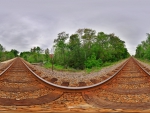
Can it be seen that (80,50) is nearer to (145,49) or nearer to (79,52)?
(79,52)

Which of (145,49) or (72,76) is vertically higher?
(145,49)

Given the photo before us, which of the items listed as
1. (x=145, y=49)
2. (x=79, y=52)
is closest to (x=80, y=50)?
(x=79, y=52)

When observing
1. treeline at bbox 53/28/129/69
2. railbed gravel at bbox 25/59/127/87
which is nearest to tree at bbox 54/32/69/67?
treeline at bbox 53/28/129/69

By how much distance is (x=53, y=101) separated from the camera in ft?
10.1

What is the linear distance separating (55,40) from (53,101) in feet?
76.6

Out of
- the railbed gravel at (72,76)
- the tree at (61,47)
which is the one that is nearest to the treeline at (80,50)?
the tree at (61,47)

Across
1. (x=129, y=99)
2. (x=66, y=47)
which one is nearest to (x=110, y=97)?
(x=129, y=99)

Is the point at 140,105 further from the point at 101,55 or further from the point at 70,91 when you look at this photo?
the point at 101,55

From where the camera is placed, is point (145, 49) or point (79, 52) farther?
point (145, 49)

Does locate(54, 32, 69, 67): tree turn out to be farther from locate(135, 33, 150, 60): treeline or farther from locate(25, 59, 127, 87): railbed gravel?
locate(135, 33, 150, 60): treeline

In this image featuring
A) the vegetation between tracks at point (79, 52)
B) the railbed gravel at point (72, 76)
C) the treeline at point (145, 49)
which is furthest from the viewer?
the treeline at point (145, 49)

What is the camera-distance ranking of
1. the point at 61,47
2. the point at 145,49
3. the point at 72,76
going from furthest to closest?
the point at 145,49 < the point at 61,47 < the point at 72,76

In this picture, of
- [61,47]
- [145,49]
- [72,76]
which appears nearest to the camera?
[72,76]

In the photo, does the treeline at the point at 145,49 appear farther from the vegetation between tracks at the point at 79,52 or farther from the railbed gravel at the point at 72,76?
the railbed gravel at the point at 72,76
